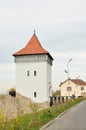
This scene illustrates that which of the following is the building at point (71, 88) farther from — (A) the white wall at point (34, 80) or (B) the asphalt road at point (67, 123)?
(B) the asphalt road at point (67, 123)

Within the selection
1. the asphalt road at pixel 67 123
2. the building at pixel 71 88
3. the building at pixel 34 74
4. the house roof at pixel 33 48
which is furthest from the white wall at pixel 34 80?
the building at pixel 71 88

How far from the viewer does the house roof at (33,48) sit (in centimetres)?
6448

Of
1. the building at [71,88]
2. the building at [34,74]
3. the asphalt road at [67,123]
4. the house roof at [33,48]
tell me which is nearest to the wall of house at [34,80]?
the building at [34,74]

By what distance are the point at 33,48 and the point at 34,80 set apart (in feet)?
23.0

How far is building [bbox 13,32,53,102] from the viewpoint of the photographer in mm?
61312

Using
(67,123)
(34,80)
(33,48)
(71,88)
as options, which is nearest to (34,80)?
(34,80)

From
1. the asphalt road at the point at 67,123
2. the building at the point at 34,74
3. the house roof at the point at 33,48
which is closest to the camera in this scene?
the asphalt road at the point at 67,123

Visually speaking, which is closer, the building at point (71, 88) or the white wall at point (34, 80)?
the white wall at point (34, 80)

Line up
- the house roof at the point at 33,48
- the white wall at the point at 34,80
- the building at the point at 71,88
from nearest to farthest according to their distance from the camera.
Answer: the white wall at the point at 34,80 < the house roof at the point at 33,48 < the building at the point at 71,88

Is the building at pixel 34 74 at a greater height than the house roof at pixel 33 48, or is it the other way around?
the house roof at pixel 33 48

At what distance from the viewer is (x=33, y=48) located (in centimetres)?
6606

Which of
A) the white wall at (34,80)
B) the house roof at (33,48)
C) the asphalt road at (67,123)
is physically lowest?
the asphalt road at (67,123)

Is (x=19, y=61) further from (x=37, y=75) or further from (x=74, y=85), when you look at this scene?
(x=74, y=85)

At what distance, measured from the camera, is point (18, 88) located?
62.6 m
